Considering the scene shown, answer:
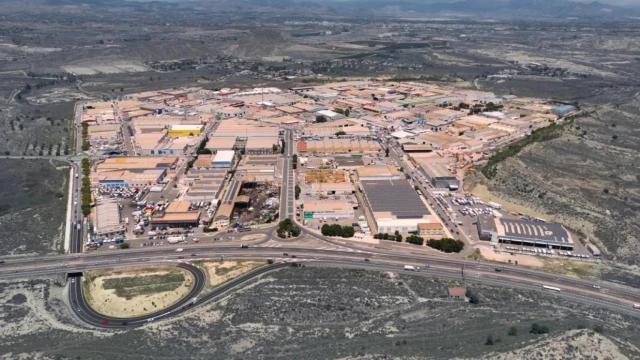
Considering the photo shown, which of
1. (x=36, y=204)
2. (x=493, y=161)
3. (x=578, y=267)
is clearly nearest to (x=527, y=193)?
(x=493, y=161)

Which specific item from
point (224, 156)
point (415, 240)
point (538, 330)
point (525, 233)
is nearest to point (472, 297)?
point (538, 330)

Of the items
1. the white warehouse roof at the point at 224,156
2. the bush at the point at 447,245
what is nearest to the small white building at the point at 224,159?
the white warehouse roof at the point at 224,156

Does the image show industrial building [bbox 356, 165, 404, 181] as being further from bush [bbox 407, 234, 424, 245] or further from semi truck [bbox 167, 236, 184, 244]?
semi truck [bbox 167, 236, 184, 244]

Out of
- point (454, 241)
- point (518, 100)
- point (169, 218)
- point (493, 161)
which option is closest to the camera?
point (454, 241)

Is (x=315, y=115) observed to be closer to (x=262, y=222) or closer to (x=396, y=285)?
(x=262, y=222)

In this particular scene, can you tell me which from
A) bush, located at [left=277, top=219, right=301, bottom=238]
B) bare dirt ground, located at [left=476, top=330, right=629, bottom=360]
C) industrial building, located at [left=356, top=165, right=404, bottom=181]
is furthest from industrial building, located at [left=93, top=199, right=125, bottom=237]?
bare dirt ground, located at [left=476, top=330, right=629, bottom=360]

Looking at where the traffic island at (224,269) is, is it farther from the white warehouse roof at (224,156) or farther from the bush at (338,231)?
the white warehouse roof at (224,156)
